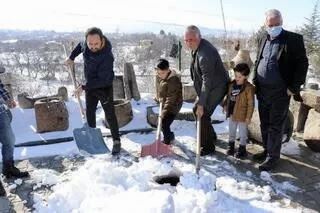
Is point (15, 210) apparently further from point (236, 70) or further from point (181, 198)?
point (236, 70)

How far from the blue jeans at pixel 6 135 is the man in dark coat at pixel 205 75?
2232 mm

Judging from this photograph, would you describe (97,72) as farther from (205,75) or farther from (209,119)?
(209,119)

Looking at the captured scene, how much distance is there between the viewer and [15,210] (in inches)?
160

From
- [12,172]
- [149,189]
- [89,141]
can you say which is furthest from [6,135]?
[149,189]

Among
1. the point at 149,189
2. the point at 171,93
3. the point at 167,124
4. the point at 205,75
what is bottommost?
the point at 149,189

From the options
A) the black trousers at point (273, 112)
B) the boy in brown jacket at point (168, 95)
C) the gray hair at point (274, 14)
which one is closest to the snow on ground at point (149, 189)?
the black trousers at point (273, 112)

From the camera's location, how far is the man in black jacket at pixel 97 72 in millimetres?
5070

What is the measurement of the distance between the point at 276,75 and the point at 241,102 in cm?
66

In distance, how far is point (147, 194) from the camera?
3744 millimetres

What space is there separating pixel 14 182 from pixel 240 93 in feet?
9.77

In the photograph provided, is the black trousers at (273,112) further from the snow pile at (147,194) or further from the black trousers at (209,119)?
the snow pile at (147,194)

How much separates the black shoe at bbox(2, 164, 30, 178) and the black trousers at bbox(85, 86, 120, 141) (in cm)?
118

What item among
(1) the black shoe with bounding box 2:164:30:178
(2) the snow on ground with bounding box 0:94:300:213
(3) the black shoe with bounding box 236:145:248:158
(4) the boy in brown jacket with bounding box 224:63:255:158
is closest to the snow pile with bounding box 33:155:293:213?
(2) the snow on ground with bounding box 0:94:300:213

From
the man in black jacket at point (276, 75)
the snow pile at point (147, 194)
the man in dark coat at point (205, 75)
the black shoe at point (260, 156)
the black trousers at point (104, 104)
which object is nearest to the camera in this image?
the snow pile at point (147, 194)
